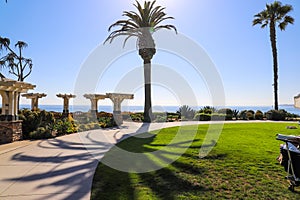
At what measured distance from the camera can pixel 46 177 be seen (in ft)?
15.4

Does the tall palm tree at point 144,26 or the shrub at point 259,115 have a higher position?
the tall palm tree at point 144,26

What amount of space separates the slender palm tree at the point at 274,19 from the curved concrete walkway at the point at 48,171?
68.2 feet

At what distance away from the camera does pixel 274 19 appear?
23.0 metres

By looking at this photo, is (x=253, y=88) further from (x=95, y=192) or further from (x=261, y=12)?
(x=95, y=192)

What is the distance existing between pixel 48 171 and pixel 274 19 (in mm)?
25289

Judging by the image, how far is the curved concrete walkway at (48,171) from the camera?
3893mm

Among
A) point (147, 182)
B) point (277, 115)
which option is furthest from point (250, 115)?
point (147, 182)

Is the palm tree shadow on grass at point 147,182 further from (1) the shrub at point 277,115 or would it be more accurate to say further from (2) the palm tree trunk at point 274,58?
(2) the palm tree trunk at point 274,58

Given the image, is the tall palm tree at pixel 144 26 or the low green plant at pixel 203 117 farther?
the low green plant at pixel 203 117

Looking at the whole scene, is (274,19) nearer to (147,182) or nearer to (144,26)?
(144,26)

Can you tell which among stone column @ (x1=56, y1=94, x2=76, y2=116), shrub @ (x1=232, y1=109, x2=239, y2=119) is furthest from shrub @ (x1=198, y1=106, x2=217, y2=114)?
stone column @ (x1=56, y1=94, x2=76, y2=116)

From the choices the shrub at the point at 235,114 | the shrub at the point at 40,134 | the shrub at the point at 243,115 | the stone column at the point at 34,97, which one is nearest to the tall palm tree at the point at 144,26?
the stone column at the point at 34,97

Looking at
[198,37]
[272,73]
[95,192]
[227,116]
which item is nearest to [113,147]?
[95,192]

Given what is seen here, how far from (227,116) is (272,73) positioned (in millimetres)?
7139
